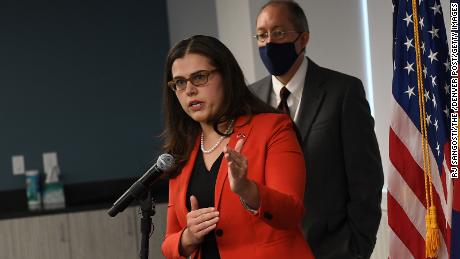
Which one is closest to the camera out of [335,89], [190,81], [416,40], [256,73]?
[190,81]

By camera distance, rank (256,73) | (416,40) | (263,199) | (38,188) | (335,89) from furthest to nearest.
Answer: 1. (38,188)
2. (256,73)
3. (335,89)
4. (416,40)
5. (263,199)

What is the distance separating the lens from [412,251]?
2.97 m

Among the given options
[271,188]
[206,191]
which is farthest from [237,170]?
[206,191]

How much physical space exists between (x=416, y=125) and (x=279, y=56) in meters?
0.50

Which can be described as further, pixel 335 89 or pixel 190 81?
pixel 335 89

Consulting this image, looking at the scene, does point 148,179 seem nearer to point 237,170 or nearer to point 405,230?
point 237,170

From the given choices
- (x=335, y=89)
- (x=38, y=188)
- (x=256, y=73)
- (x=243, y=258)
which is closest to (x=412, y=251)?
(x=335, y=89)

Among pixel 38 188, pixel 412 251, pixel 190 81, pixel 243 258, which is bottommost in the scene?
pixel 38 188

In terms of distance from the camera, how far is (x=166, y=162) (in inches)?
A: 89.3

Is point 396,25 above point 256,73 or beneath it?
above

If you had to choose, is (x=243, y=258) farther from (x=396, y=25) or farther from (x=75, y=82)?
(x=75, y=82)

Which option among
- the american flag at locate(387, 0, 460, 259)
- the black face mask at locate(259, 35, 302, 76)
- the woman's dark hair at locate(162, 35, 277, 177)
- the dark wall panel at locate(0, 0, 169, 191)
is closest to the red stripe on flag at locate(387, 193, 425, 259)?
the american flag at locate(387, 0, 460, 259)

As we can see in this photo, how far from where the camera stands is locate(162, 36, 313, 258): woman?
216 centimetres

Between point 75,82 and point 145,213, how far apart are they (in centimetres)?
451
